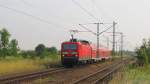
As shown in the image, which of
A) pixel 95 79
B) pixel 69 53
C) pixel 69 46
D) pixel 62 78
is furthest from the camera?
pixel 69 46

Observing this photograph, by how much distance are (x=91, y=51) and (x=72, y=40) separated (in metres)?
7.30

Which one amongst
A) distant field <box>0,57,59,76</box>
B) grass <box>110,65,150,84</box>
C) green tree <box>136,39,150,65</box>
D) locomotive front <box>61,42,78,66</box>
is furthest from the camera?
locomotive front <box>61,42,78,66</box>

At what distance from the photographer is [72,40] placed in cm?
4212

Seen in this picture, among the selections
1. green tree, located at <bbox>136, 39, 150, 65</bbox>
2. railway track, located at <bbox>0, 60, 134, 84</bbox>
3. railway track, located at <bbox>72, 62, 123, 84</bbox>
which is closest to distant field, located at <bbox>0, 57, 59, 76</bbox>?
railway track, located at <bbox>0, 60, 134, 84</bbox>

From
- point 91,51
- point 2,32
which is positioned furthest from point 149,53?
point 2,32

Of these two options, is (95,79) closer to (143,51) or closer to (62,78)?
(62,78)

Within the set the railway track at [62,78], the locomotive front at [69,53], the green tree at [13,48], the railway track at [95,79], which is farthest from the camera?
the green tree at [13,48]

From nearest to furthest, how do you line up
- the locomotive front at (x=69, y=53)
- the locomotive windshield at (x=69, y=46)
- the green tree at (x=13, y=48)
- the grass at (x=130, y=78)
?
the grass at (x=130, y=78), the locomotive front at (x=69, y=53), the locomotive windshield at (x=69, y=46), the green tree at (x=13, y=48)

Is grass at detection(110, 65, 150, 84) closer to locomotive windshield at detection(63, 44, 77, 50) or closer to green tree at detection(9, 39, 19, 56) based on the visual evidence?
locomotive windshield at detection(63, 44, 77, 50)

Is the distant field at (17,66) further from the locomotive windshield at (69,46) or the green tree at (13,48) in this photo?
the green tree at (13,48)

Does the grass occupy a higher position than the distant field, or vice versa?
the distant field

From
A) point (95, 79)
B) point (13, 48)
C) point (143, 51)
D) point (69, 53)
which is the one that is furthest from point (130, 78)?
point (13, 48)

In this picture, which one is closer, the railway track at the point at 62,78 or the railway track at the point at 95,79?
the railway track at the point at 62,78

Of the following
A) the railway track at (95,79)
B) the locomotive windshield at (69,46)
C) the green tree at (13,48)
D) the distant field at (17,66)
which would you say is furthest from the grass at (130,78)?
the green tree at (13,48)
